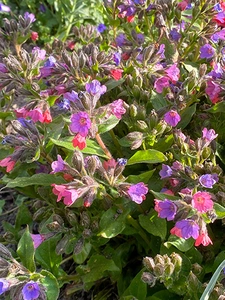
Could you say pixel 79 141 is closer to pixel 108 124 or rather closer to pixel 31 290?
pixel 108 124

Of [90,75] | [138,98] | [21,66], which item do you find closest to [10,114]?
[21,66]

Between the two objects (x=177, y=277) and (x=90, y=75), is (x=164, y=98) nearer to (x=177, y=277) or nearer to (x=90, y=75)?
(x=90, y=75)

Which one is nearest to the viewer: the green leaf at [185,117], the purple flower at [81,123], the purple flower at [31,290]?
the purple flower at [31,290]

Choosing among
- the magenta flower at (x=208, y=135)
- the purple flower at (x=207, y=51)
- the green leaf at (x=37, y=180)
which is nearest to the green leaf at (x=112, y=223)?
the green leaf at (x=37, y=180)

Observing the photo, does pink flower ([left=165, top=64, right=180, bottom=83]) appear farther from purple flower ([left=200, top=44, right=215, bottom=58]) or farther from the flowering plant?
purple flower ([left=200, top=44, right=215, bottom=58])

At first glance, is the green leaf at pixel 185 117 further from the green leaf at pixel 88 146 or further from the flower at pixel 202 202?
the flower at pixel 202 202

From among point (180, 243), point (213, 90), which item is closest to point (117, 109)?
point (213, 90)
